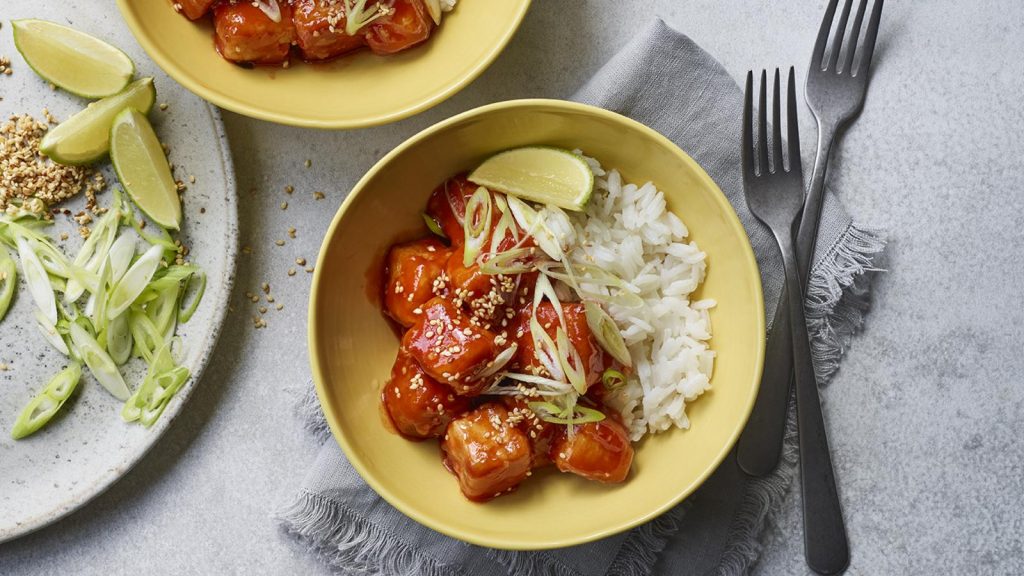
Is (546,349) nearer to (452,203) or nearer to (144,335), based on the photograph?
(452,203)

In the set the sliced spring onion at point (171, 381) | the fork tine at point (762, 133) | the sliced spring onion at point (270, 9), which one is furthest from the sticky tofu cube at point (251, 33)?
the fork tine at point (762, 133)

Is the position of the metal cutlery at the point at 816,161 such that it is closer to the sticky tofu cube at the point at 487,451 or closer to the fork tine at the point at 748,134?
the fork tine at the point at 748,134

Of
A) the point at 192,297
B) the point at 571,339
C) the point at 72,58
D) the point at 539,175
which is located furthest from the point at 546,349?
the point at 72,58

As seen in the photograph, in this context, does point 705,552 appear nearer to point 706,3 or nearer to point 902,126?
point 902,126

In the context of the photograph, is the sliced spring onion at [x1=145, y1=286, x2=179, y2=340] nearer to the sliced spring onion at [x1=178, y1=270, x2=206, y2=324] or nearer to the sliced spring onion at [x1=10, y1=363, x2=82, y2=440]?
the sliced spring onion at [x1=178, y1=270, x2=206, y2=324]

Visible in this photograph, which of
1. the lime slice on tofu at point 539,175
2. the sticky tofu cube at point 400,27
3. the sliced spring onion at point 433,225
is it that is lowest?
the sliced spring onion at point 433,225

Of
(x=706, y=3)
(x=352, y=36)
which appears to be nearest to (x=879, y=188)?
(x=706, y=3)

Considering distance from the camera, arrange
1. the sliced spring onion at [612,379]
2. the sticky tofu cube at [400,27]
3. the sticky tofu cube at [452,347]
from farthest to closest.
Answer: the sticky tofu cube at [400,27] → the sliced spring onion at [612,379] → the sticky tofu cube at [452,347]
